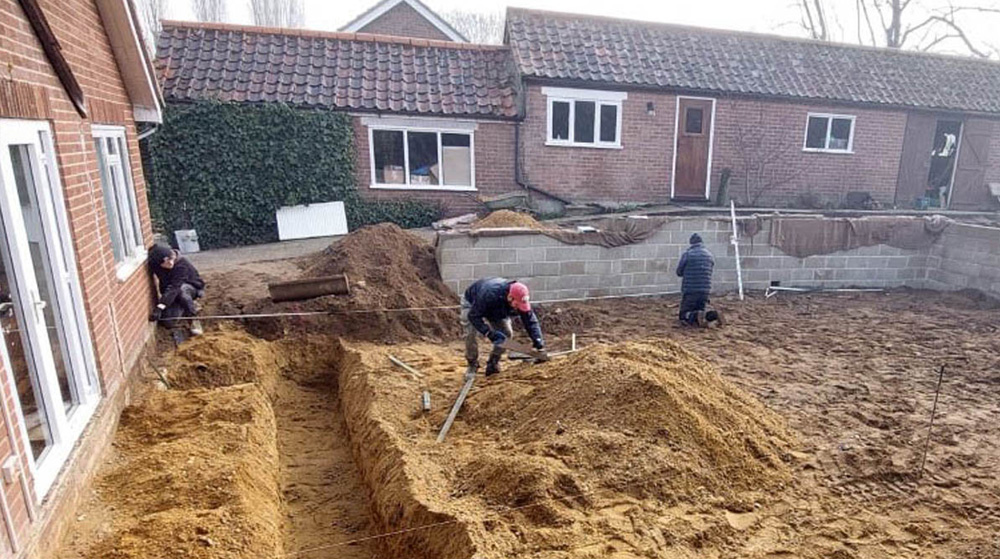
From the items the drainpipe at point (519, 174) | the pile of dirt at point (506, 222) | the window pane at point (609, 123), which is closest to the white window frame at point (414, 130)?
the drainpipe at point (519, 174)

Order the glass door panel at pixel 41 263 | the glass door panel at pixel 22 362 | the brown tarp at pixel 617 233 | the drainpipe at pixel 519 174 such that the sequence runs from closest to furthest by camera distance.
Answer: the glass door panel at pixel 22 362 < the glass door panel at pixel 41 263 < the brown tarp at pixel 617 233 < the drainpipe at pixel 519 174

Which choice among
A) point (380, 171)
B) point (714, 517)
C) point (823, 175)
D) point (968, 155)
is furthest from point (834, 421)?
point (968, 155)

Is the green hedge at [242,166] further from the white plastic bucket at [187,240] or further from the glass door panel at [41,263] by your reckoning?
the glass door panel at [41,263]

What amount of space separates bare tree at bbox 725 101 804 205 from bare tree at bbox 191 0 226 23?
32068 mm

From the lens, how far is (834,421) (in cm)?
575

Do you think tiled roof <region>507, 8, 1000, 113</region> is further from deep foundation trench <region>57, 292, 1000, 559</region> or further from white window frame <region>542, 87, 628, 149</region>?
deep foundation trench <region>57, 292, 1000, 559</region>

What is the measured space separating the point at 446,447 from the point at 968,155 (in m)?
20.1

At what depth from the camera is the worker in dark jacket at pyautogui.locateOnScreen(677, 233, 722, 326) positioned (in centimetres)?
899

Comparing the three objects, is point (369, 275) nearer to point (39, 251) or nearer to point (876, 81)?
point (39, 251)

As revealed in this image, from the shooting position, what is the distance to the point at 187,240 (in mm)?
12438

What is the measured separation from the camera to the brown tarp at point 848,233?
432 inches

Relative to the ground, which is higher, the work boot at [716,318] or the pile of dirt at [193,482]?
the pile of dirt at [193,482]

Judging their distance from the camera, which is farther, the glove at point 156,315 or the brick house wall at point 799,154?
the brick house wall at point 799,154

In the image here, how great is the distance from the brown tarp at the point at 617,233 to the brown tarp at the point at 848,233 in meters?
2.51
